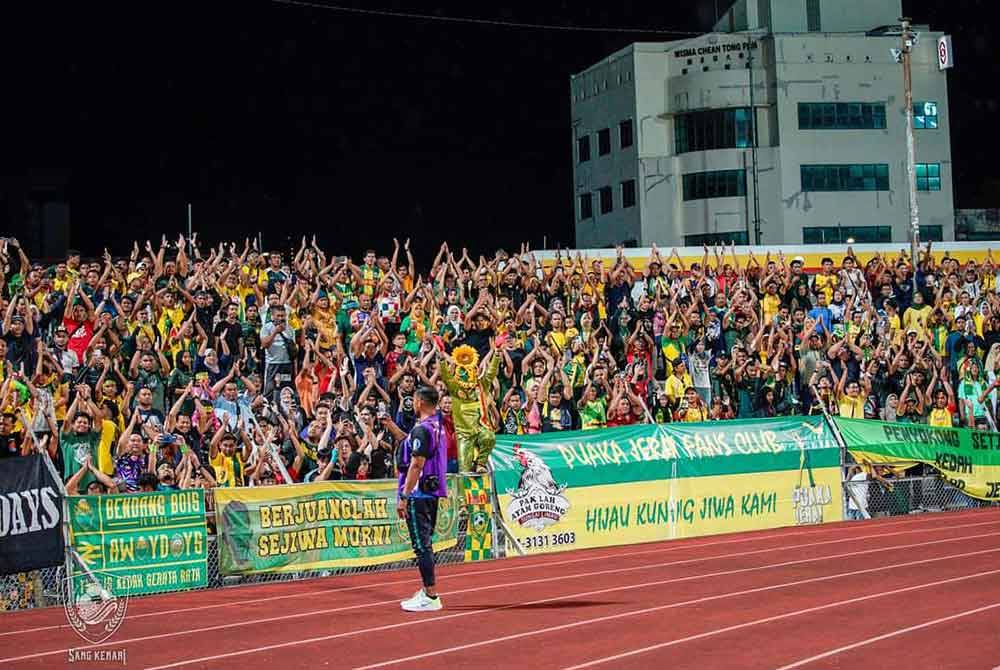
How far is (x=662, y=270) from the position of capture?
2681 centimetres

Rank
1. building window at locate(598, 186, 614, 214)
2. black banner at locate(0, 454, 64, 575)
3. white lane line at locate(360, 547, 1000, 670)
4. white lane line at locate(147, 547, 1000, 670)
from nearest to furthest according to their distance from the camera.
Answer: white lane line at locate(360, 547, 1000, 670) < white lane line at locate(147, 547, 1000, 670) < black banner at locate(0, 454, 64, 575) < building window at locate(598, 186, 614, 214)

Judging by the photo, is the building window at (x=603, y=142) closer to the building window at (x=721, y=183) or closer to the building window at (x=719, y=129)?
the building window at (x=719, y=129)

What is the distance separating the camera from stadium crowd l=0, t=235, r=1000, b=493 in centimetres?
1805

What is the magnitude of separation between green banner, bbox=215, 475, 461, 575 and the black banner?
6.77 feet

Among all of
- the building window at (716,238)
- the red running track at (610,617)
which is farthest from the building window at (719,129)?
the red running track at (610,617)

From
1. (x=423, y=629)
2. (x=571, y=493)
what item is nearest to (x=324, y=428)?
(x=571, y=493)

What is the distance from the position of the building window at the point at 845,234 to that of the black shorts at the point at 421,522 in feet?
205

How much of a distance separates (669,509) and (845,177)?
56.4 meters

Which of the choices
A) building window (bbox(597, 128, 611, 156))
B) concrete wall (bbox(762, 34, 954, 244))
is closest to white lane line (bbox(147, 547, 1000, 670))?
concrete wall (bbox(762, 34, 954, 244))

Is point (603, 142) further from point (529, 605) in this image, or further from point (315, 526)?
point (529, 605)

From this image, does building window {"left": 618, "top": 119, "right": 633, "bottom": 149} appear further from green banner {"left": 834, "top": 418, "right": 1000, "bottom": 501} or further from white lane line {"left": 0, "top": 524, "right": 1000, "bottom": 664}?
white lane line {"left": 0, "top": 524, "right": 1000, "bottom": 664}

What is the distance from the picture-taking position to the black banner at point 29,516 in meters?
14.4

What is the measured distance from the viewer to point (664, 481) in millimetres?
20719

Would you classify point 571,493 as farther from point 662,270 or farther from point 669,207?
point 669,207
